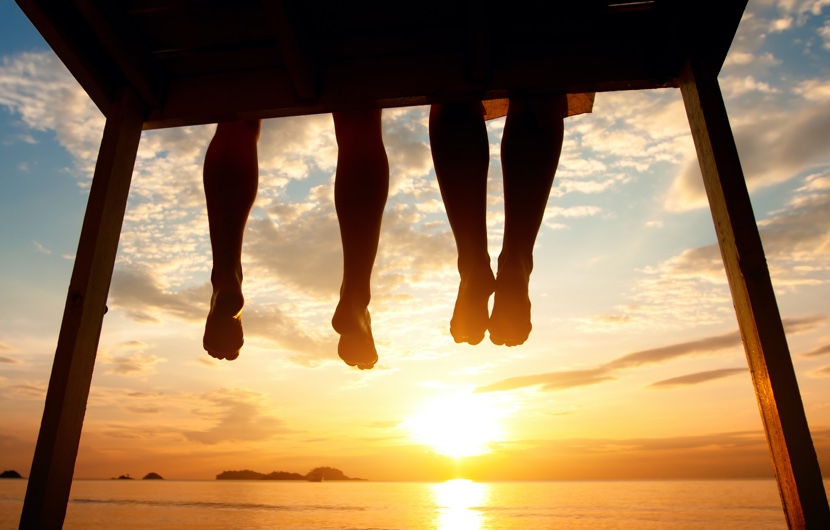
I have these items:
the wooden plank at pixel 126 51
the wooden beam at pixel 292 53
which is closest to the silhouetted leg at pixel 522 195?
the wooden beam at pixel 292 53

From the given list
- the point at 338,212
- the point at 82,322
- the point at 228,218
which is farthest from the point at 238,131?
the point at 82,322

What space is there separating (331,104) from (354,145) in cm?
38

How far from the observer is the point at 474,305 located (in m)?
1.48

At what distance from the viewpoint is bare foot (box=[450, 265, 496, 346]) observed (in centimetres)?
Result: 147

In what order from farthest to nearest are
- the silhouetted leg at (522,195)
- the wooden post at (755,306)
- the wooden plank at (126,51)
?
the silhouetted leg at (522,195)
the wooden plank at (126,51)
the wooden post at (755,306)

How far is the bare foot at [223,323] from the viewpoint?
148cm

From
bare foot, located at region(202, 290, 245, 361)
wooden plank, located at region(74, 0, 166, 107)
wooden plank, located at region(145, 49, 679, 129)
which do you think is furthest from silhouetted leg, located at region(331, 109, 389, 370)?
wooden plank, located at region(74, 0, 166, 107)

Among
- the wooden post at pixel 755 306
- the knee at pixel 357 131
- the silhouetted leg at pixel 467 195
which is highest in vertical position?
the knee at pixel 357 131

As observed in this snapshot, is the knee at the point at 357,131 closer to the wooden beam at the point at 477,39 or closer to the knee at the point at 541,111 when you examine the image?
the knee at the point at 541,111

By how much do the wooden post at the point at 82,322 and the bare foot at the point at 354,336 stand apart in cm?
59

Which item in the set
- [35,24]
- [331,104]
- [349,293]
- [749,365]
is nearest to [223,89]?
[331,104]

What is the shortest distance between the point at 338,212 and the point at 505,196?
0.43m

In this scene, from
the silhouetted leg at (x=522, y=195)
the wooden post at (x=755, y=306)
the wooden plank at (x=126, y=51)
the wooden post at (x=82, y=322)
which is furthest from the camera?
the silhouetted leg at (x=522, y=195)

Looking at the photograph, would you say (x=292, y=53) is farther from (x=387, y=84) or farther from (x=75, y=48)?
(x=75, y=48)
